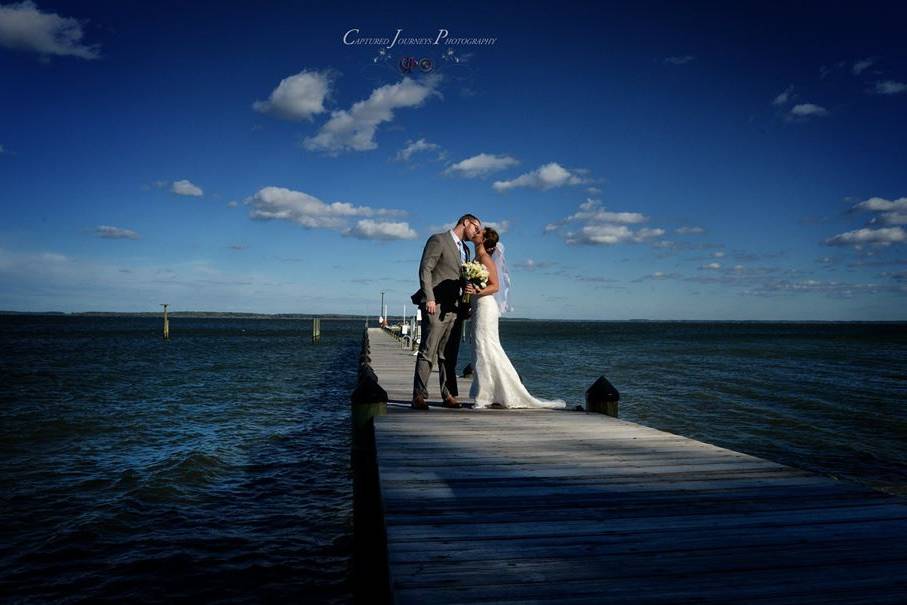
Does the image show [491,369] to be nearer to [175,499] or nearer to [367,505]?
[367,505]

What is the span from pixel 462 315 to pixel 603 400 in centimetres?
212

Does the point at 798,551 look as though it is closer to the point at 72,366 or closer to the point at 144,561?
the point at 144,561

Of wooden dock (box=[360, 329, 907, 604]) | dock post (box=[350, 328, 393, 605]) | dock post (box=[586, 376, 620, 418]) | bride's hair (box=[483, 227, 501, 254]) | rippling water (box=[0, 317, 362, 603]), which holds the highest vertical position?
bride's hair (box=[483, 227, 501, 254])

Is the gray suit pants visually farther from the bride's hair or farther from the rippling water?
the rippling water

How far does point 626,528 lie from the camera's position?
293 cm

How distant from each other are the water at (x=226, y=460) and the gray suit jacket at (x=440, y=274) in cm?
308

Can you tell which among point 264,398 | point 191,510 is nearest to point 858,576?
point 191,510

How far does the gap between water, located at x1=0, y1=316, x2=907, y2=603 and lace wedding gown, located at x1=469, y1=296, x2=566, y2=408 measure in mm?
2484

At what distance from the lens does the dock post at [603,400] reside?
6848 mm

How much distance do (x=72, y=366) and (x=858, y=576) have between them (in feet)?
104

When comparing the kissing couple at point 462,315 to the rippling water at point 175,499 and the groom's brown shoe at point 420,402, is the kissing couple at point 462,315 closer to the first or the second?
the groom's brown shoe at point 420,402

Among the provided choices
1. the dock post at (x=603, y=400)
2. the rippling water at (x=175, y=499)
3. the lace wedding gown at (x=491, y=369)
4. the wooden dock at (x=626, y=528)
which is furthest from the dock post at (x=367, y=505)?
the dock post at (x=603, y=400)

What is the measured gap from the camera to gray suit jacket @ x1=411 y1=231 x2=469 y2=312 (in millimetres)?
6332

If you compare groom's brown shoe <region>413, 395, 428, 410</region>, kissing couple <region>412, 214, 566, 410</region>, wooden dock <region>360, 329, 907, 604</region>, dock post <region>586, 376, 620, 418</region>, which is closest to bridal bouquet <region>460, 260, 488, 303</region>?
kissing couple <region>412, 214, 566, 410</region>
